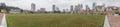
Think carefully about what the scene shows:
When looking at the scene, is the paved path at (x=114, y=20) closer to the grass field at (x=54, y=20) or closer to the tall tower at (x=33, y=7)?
the grass field at (x=54, y=20)

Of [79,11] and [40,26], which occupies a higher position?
[79,11]

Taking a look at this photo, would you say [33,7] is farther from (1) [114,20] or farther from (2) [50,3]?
(1) [114,20]

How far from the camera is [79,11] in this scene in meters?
2.65

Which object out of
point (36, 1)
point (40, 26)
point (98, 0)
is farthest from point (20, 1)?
point (98, 0)

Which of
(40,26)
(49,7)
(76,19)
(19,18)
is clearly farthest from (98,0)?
(19,18)

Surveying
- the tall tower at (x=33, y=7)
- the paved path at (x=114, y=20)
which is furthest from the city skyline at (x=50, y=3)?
the paved path at (x=114, y=20)

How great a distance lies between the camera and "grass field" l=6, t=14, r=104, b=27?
2.64 metres

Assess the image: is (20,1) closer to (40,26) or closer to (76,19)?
(40,26)

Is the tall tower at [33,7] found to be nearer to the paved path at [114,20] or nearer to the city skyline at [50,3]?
the city skyline at [50,3]

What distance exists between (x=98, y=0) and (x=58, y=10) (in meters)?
0.47

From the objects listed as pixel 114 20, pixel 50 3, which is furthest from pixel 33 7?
pixel 114 20

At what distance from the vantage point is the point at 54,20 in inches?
105

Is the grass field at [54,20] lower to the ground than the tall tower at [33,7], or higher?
lower

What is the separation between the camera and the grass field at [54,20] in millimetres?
2643
